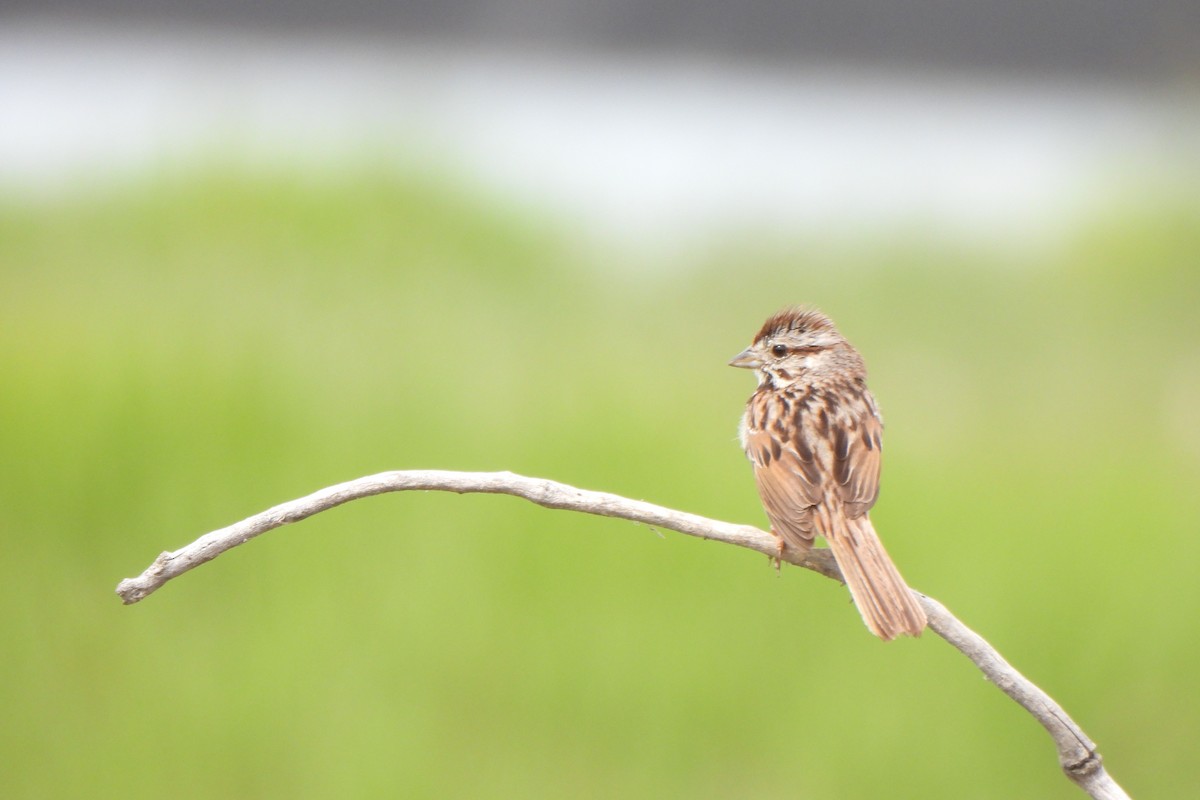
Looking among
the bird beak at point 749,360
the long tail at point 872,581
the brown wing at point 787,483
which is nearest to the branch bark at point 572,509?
the long tail at point 872,581

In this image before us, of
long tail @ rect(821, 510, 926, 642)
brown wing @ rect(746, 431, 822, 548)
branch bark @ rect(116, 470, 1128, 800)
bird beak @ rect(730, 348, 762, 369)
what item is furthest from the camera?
bird beak @ rect(730, 348, 762, 369)

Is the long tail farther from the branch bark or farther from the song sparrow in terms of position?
the branch bark

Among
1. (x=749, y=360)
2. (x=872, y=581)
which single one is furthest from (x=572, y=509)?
(x=749, y=360)

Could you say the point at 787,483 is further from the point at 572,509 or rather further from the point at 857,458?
the point at 572,509

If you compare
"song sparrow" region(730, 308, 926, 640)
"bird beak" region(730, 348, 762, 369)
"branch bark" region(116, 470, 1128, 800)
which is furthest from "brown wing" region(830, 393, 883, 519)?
"branch bark" region(116, 470, 1128, 800)

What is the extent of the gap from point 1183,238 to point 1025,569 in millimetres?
1138

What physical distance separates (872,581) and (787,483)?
0.77 ft

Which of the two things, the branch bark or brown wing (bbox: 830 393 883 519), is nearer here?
the branch bark

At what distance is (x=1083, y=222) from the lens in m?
2.78

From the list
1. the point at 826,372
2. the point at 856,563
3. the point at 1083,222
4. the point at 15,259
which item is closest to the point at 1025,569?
the point at 1083,222

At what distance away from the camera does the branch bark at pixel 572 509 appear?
0.85m

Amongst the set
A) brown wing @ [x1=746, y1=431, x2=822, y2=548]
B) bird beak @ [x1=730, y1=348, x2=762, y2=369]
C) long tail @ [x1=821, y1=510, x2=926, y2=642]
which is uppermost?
bird beak @ [x1=730, y1=348, x2=762, y2=369]

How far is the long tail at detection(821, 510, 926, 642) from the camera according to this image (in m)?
1.14

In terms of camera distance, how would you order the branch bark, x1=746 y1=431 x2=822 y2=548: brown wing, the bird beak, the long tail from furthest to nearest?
1. the bird beak
2. x1=746 y1=431 x2=822 y2=548: brown wing
3. the long tail
4. the branch bark
